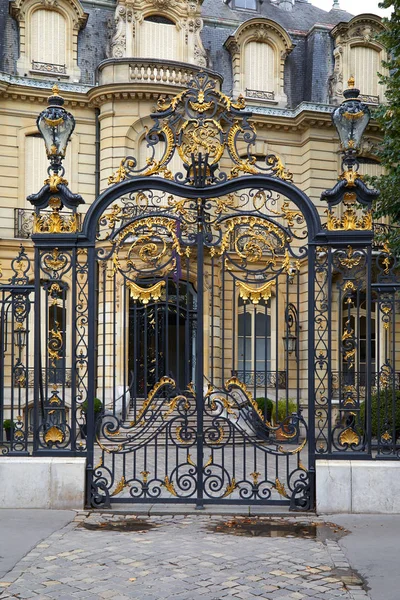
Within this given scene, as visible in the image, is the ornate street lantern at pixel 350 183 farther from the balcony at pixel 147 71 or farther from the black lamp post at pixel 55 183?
the balcony at pixel 147 71

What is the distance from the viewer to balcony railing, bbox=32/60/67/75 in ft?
70.3

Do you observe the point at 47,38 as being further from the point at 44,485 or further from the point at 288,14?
the point at 44,485

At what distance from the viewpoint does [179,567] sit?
6766 millimetres

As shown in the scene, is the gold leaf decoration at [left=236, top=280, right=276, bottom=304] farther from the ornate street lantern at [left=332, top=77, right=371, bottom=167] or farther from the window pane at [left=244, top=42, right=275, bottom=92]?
the window pane at [left=244, top=42, right=275, bottom=92]

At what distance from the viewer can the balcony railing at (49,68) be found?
843 inches

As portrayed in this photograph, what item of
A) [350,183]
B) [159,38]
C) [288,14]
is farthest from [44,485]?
[288,14]

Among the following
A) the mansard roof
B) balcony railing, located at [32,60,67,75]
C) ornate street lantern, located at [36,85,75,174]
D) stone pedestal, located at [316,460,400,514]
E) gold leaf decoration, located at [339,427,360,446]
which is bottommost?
stone pedestal, located at [316,460,400,514]

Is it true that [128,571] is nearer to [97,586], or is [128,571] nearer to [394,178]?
[97,586]

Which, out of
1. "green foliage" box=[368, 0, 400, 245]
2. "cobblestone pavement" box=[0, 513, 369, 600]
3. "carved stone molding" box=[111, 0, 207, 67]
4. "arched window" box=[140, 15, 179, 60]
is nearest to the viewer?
"cobblestone pavement" box=[0, 513, 369, 600]

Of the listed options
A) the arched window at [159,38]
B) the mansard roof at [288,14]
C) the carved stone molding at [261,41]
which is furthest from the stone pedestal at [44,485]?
the mansard roof at [288,14]

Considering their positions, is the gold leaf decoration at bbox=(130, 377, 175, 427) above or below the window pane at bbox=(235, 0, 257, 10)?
below

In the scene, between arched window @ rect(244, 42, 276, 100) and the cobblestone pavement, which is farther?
arched window @ rect(244, 42, 276, 100)

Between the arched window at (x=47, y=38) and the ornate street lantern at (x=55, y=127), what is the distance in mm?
12943

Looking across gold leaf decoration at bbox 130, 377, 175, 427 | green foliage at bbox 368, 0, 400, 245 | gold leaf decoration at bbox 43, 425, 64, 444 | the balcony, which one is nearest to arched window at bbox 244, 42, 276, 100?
the balcony
